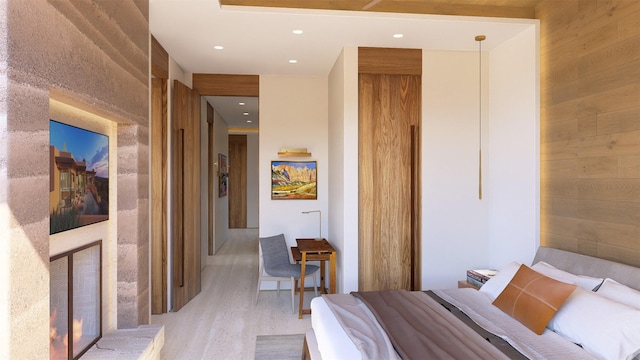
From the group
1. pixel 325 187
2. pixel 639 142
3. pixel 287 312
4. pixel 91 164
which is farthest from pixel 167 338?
pixel 639 142

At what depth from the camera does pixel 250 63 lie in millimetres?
4438

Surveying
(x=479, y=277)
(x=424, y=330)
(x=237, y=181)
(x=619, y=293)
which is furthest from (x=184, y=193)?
(x=237, y=181)

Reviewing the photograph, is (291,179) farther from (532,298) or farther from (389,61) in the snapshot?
(532,298)

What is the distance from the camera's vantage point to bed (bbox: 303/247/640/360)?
6.43 ft

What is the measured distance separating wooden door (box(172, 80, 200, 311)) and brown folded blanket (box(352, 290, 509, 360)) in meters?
2.34

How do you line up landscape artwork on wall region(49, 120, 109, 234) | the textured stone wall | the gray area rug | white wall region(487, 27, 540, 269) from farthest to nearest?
white wall region(487, 27, 540, 269)
the gray area rug
landscape artwork on wall region(49, 120, 109, 234)
the textured stone wall

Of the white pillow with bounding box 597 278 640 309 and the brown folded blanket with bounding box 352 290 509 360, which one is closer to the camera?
the brown folded blanket with bounding box 352 290 509 360

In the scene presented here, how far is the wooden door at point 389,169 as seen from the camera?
13.0 ft

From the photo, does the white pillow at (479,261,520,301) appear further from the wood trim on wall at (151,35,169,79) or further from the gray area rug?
the wood trim on wall at (151,35,169,79)

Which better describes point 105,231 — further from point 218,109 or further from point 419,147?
point 218,109

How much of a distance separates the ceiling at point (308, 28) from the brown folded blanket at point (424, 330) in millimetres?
2219

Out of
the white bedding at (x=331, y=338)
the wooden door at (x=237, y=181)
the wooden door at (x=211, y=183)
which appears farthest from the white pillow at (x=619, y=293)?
the wooden door at (x=237, y=181)

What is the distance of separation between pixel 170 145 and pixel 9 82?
293cm

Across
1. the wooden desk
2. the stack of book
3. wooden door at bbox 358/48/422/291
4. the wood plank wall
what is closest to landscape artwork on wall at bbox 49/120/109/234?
the wooden desk
